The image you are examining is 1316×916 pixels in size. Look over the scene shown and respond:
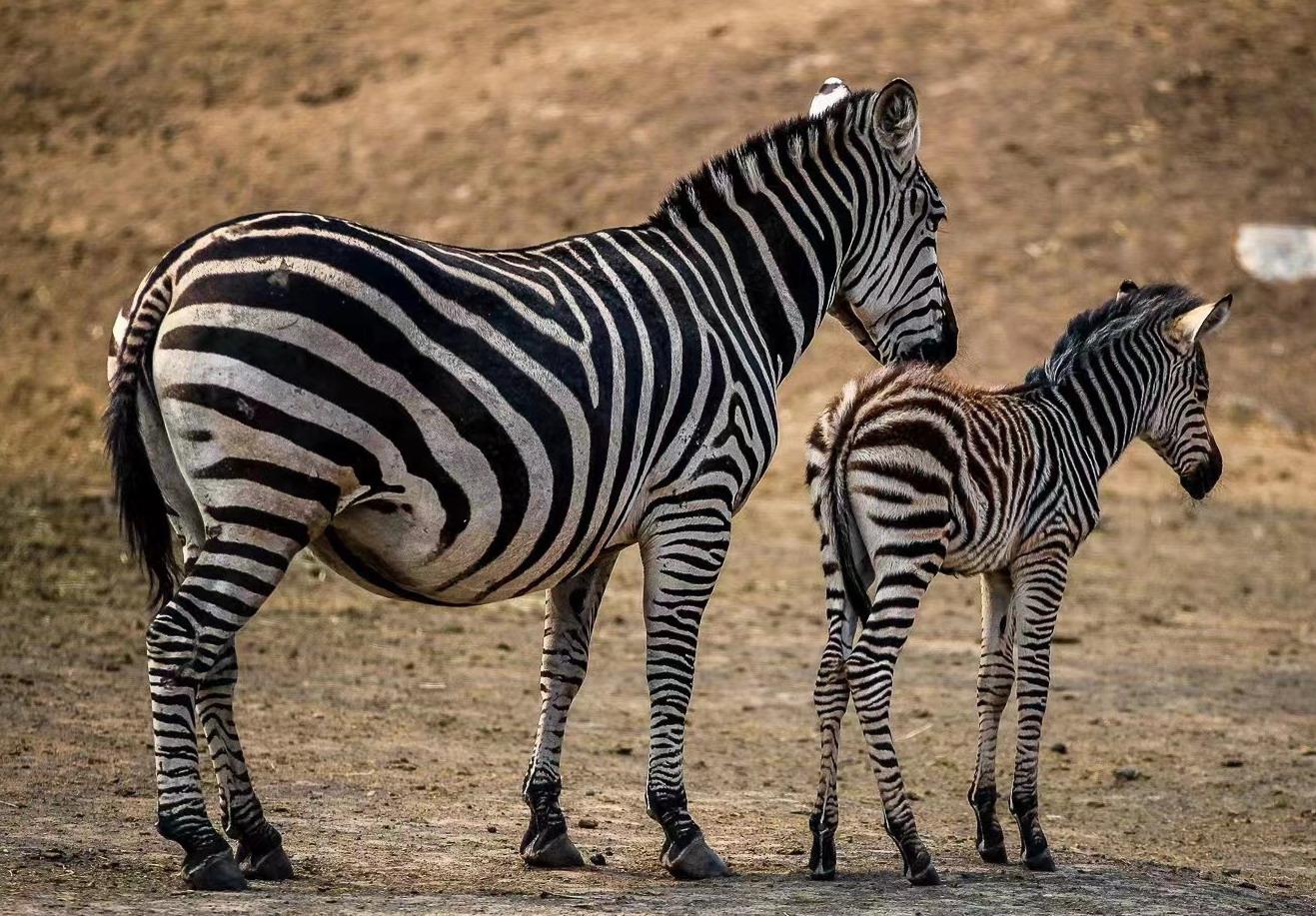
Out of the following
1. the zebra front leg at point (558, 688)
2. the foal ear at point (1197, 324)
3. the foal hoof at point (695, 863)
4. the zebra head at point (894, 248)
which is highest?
the zebra head at point (894, 248)

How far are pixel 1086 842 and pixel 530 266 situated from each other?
3697 mm

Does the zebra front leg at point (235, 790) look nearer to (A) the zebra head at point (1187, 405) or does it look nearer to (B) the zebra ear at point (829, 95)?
(B) the zebra ear at point (829, 95)

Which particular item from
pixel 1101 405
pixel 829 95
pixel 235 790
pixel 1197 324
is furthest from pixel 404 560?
pixel 1197 324

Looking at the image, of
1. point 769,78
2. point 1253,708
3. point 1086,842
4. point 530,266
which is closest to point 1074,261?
point 769,78

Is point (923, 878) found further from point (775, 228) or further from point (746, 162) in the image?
point (746, 162)

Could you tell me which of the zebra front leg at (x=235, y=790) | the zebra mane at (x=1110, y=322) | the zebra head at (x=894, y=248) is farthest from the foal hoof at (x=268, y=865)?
the zebra mane at (x=1110, y=322)

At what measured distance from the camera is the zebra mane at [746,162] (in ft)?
25.4

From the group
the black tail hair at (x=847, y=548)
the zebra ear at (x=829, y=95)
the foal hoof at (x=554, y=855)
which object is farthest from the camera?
the zebra ear at (x=829, y=95)

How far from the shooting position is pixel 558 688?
24.5 feet

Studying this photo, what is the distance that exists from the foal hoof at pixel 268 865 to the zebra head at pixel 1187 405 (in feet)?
14.8

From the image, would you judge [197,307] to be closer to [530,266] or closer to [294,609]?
[530,266]

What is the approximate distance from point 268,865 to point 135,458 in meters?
1.63

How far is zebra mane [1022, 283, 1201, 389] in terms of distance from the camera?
27.4ft

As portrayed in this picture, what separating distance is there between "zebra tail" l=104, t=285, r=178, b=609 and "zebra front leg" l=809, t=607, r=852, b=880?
2647mm
